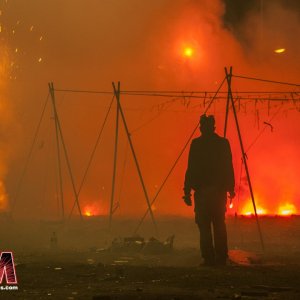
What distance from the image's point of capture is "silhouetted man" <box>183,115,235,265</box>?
1003 centimetres

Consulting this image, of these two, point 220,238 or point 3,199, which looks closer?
point 220,238

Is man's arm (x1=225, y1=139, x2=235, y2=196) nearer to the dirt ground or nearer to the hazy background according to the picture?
the dirt ground

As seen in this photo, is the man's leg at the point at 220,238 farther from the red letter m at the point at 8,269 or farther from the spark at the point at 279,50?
the spark at the point at 279,50

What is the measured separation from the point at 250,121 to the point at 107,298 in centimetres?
3611

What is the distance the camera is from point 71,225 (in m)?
25.1

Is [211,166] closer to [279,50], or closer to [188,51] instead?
[279,50]

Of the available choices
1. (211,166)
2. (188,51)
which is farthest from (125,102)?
(211,166)

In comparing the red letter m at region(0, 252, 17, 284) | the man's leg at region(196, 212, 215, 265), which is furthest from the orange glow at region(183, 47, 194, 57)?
the red letter m at region(0, 252, 17, 284)

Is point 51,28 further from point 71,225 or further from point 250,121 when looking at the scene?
point 71,225

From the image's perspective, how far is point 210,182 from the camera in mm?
10109

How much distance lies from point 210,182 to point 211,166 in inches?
9.8

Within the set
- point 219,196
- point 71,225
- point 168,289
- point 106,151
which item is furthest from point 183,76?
point 168,289

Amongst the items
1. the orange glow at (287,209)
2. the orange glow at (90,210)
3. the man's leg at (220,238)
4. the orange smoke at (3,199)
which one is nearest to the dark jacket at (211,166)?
the man's leg at (220,238)

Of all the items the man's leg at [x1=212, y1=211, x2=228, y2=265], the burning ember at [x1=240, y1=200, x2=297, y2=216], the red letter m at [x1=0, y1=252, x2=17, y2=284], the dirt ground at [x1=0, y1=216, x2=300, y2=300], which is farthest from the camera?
the burning ember at [x1=240, y1=200, x2=297, y2=216]
